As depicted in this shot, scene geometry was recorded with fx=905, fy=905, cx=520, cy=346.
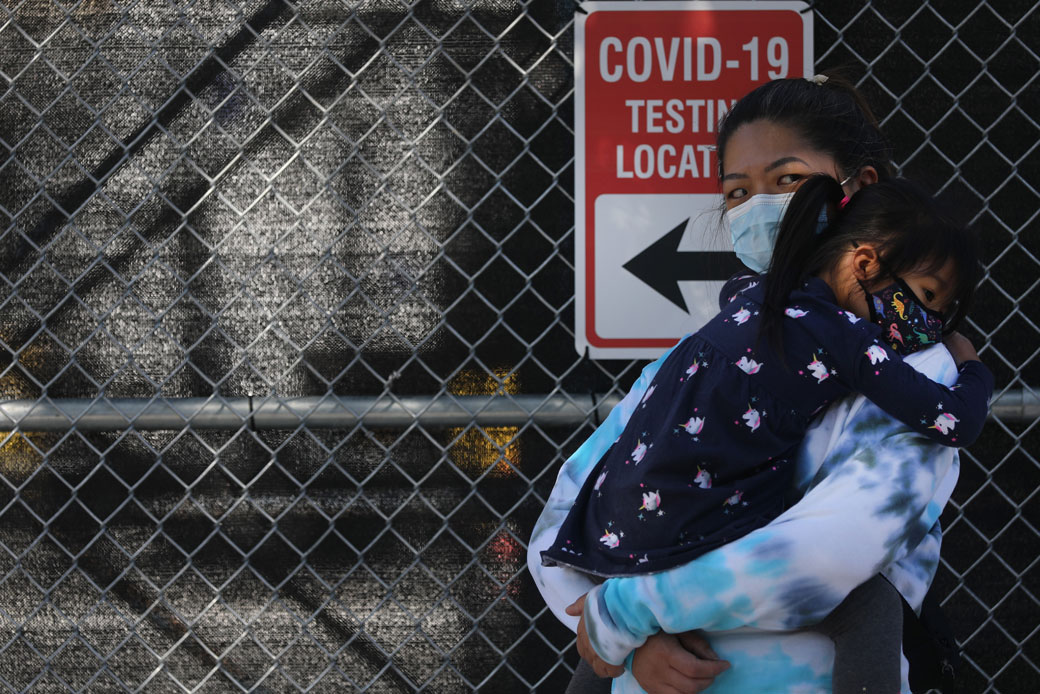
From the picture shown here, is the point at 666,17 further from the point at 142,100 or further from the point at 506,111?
the point at 142,100

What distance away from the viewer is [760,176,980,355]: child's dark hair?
1109 mm

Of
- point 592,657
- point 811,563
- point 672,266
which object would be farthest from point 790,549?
point 672,266

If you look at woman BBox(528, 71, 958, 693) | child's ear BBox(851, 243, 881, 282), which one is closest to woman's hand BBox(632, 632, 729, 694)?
woman BBox(528, 71, 958, 693)

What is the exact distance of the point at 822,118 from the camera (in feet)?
4.10

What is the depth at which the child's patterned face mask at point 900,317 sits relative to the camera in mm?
1105

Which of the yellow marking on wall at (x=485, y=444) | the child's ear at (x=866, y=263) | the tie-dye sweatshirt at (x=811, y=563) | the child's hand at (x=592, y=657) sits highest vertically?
the child's ear at (x=866, y=263)

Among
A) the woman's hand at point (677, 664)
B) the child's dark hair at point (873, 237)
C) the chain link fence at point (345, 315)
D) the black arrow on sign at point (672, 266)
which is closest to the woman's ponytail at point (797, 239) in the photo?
the child's dark hair at point (873, 237)

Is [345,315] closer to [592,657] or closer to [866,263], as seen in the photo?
[592,657]

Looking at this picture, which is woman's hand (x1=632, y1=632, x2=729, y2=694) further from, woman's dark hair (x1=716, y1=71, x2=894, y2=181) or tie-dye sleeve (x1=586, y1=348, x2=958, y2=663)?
woman's dark hair (x1=716, y1=71, x2=894, y2=181)

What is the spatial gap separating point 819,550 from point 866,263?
37cm

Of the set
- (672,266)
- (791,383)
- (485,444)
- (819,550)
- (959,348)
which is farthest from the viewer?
(485,444)

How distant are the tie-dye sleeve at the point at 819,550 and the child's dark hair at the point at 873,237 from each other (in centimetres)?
18

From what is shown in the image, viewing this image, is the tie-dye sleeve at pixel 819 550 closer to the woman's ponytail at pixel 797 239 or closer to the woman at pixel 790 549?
the woman at pixel 790 549

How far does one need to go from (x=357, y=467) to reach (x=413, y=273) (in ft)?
1.62
